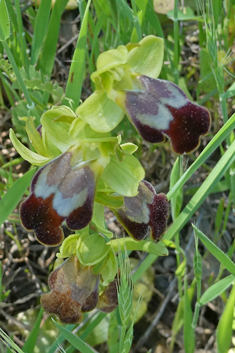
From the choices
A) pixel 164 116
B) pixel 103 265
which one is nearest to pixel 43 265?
pixel 103 265

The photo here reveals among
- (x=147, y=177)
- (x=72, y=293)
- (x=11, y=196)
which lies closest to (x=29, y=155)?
(x=11, y=196)

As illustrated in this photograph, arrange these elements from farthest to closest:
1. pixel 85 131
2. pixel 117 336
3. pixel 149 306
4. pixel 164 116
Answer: pixel 149 306 → pixel 117 336 → pixel 85 131 → pixel 164 116

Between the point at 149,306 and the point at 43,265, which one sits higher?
the point at 43,265

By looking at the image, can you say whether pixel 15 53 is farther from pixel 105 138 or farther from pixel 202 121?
pixel 202 121

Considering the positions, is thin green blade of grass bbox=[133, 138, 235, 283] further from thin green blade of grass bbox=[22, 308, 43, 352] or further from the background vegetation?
thin green blade of grass bbox=[22, 308, 43, 352]

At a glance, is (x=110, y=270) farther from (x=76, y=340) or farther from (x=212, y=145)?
(x=212, y=145)

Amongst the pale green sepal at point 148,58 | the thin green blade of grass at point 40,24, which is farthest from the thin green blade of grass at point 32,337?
the thin green blade of grass at point 40,24

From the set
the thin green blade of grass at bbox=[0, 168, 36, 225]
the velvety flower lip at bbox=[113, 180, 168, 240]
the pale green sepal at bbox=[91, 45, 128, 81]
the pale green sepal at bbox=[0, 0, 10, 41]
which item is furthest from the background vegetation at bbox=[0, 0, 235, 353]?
the pale green sepal at bbox=[91, 45, 128, 81]
